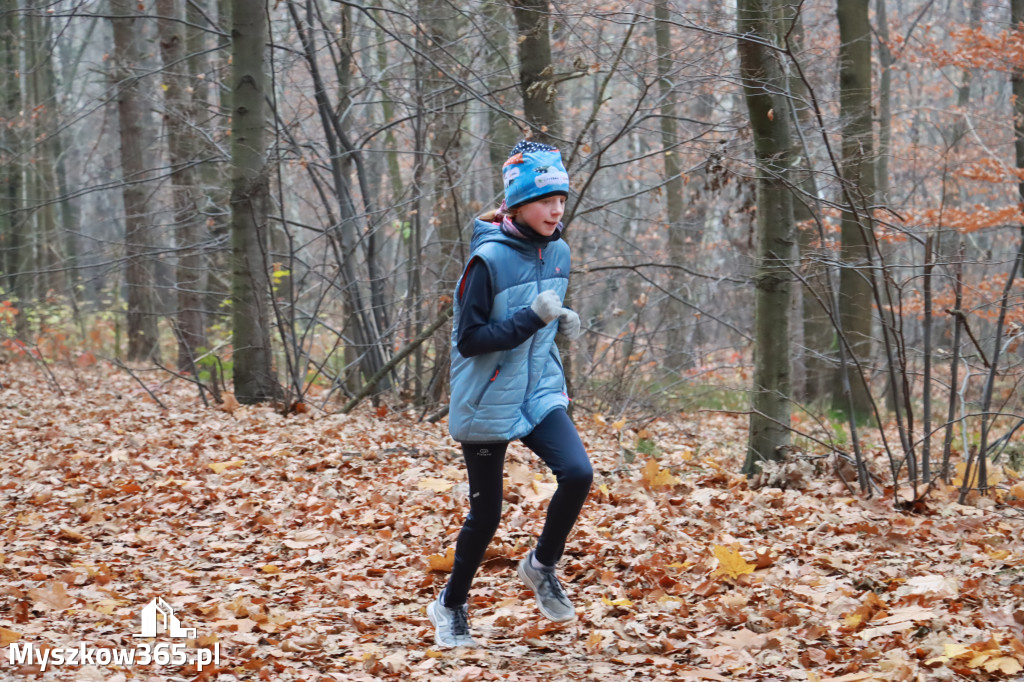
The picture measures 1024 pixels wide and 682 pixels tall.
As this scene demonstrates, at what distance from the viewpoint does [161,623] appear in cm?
414

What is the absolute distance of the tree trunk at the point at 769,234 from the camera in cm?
595

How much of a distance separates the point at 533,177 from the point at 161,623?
2.53 metres

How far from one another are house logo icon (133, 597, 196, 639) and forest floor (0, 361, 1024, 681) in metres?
0.05

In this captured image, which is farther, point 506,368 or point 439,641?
point 439,641

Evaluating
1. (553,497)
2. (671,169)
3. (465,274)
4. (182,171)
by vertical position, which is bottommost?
(553,497)

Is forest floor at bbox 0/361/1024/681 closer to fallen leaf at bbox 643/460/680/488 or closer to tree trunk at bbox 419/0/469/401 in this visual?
fallen leaf at bbox 643/460/680/488

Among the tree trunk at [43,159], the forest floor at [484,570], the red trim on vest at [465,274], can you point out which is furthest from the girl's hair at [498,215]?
the tree trunk at [43,159]

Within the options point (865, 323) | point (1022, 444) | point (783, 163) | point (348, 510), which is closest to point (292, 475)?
point (348, 510)

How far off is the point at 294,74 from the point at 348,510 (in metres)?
8.13

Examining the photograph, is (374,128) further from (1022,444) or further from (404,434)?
(1022,444)

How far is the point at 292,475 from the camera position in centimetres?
700

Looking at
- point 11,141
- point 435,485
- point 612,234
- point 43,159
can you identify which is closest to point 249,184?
point 612,234

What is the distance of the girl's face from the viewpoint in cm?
374

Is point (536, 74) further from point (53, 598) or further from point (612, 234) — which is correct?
point (53, 598)
